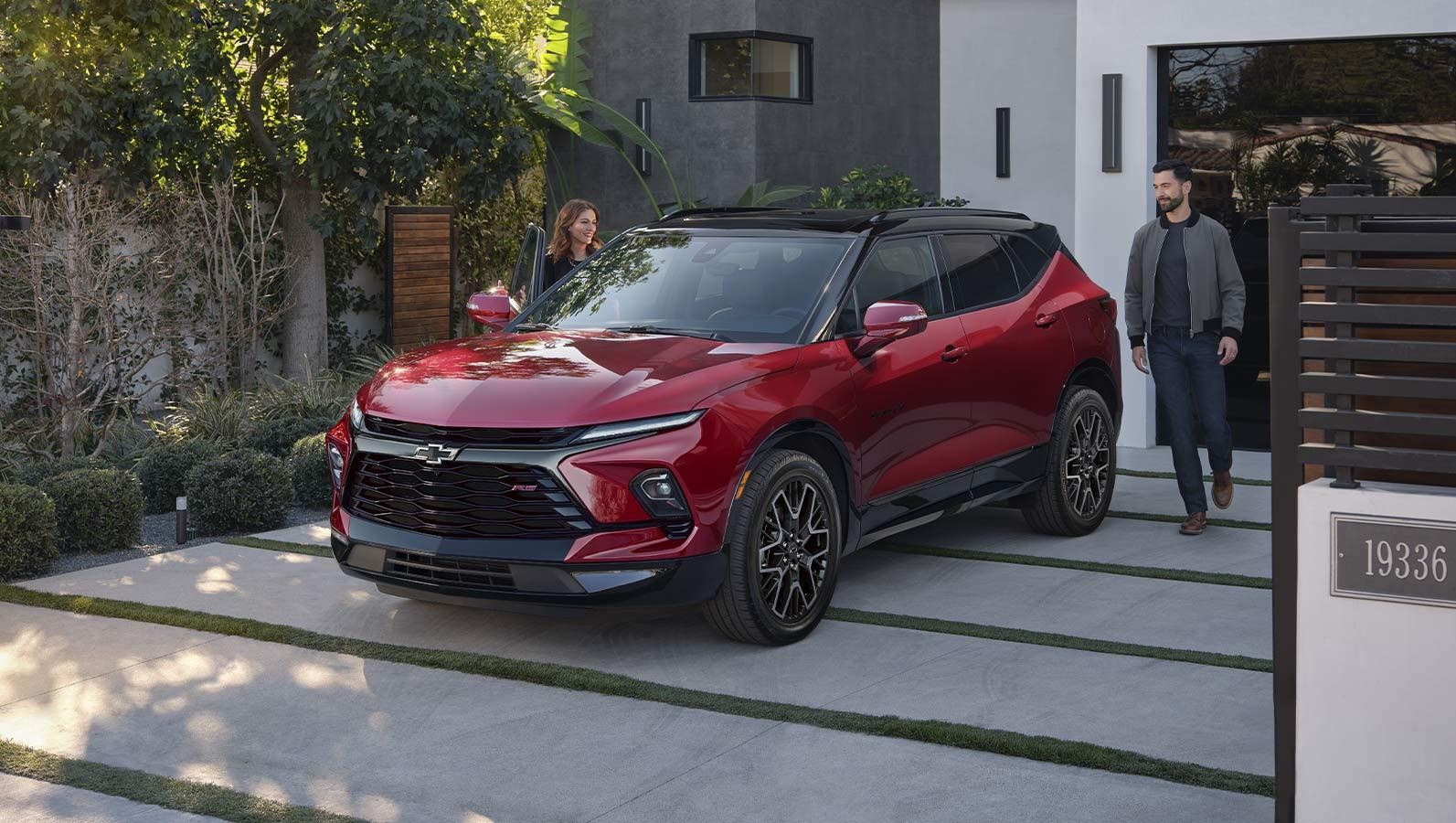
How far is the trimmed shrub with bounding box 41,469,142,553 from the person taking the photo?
9.04m

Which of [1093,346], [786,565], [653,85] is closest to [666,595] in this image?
[786,565]

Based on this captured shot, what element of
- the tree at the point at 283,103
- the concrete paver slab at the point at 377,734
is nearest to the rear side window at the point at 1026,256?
the concrete paver slab at the point at 377,734

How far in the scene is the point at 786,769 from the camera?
17.9ft

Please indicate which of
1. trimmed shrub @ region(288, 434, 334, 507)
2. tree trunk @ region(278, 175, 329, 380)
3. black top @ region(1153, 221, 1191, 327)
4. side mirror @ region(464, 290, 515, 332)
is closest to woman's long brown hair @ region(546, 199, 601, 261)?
side mirror @ region(464, 290, 515, 332)

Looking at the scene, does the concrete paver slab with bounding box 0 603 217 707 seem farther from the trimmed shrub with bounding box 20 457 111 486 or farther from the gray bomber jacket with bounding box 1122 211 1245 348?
the gray bomber jacket with bounding box 1122 211 1245 348

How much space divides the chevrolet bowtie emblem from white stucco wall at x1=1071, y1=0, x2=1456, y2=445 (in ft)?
25.9

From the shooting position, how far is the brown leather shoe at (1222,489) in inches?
395

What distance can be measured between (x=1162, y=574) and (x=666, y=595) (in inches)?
126

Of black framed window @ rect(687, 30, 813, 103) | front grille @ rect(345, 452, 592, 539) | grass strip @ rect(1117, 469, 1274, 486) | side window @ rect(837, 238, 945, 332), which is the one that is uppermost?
black framed window @ rect(687, 30, 813, 103)

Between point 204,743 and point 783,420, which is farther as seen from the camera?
point 783,420

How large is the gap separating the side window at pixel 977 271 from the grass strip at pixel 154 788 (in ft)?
15.5

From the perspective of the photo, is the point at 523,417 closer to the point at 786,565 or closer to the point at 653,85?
the point at 786,565

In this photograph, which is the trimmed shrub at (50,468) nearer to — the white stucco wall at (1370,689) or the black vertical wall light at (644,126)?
the white stucco wall at (1370,689)

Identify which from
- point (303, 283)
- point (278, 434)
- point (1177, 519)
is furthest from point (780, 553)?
point (303, 283)
